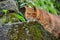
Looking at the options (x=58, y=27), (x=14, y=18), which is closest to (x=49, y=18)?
(x=58, y=27)

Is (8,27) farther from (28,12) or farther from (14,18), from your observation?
(28,12)

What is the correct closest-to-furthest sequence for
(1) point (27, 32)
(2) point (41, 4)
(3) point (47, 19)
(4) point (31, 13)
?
(1) point (27, 32), (3) point (47, 19), (4) point (31, 13), (2) point (41, 4)

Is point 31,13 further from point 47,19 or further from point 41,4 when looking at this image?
point 41,4

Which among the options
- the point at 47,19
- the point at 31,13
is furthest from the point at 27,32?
the point at 31,13

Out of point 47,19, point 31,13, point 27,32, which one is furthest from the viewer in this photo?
point 31,13

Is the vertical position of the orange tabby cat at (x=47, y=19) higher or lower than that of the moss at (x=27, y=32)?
lower

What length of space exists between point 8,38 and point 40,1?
4087mm

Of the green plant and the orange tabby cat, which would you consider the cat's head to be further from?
the green plant

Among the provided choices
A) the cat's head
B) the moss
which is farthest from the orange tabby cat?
the moss

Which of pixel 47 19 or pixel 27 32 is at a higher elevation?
pixel 27 32

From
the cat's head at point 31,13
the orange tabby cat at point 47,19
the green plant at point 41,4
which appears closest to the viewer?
the orange tabby cat at point 47,19

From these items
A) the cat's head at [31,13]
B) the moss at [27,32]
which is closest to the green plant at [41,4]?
the cat's head at [31,13]

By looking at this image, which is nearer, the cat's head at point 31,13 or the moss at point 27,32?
the moss at point 27,32

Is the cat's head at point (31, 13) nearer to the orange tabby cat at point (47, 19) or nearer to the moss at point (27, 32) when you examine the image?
the orange tabby cat at point (47, 19)
